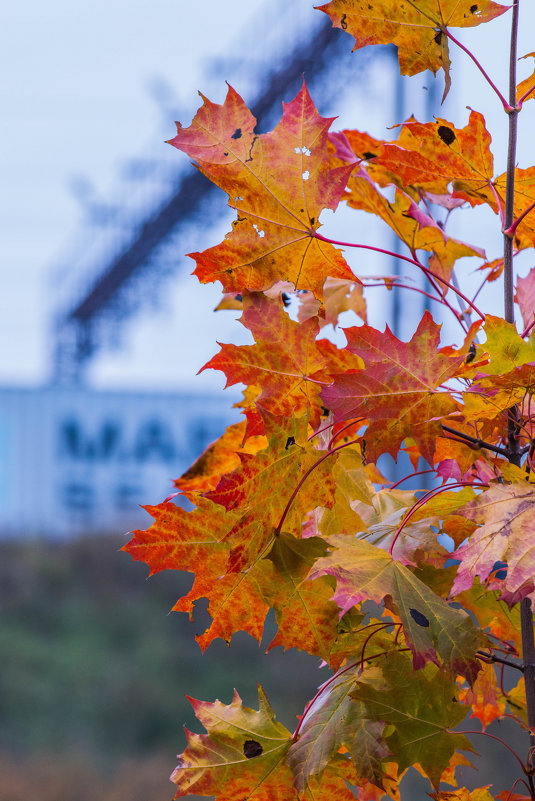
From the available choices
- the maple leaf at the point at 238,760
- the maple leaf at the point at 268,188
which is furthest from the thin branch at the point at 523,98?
the maple leaf at the point at 238,760

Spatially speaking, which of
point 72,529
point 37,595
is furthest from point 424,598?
point 72,529

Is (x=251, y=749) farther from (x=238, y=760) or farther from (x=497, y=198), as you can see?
(x=497, y=198)

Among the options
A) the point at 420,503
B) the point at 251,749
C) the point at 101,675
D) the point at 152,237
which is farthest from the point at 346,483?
the point at 152,237

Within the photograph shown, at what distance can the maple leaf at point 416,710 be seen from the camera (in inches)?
14.3

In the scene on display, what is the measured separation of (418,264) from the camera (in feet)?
1.34

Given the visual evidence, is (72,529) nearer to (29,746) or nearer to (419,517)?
(29,746)

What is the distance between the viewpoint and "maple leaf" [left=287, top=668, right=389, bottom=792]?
0.35 metres

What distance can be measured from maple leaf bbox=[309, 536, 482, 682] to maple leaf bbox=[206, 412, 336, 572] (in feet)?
0.10

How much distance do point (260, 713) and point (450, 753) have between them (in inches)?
4.1

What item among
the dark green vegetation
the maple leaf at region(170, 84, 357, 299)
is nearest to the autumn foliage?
the maple leaf at region(170, 84, 357, 299)

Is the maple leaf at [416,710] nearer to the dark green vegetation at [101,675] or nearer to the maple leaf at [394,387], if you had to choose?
the maple leaf at [394,387]

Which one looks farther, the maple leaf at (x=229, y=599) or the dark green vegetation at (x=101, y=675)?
the dark green vegetation at (x=101, y=675)

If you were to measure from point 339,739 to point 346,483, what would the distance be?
5.2 inches

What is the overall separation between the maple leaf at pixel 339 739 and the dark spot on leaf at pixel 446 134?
0.30 metres
